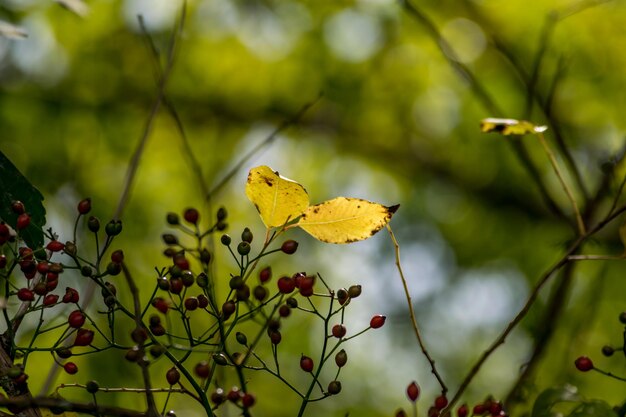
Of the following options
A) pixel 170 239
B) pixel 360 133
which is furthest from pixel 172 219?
pixel 360 133

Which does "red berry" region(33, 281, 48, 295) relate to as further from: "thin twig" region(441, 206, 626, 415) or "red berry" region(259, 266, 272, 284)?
"thin twig" region(441, 206, 626, 415)

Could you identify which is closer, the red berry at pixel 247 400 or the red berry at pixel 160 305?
the red berry at pixel 247 400

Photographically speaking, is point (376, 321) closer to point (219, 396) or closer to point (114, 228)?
point (219, 396)

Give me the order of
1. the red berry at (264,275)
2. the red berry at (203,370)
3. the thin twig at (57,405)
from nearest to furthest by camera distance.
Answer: the thin twig at (57,405)
the red berry at (203,370)
the red berry at (264,275)

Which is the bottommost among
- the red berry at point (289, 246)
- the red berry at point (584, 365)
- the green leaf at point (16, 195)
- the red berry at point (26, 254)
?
the red berry at point (584, 365)

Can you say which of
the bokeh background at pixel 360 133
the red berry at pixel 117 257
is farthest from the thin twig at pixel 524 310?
the bokeh background at pixel 360 133

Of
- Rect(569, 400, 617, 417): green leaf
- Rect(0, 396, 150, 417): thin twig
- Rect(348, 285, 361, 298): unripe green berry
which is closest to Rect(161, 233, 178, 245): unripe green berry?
Rect(348, 285, 361, 298): unripe green berry

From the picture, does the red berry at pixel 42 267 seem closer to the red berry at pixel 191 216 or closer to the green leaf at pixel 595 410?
the red berry at pixel 191 216
